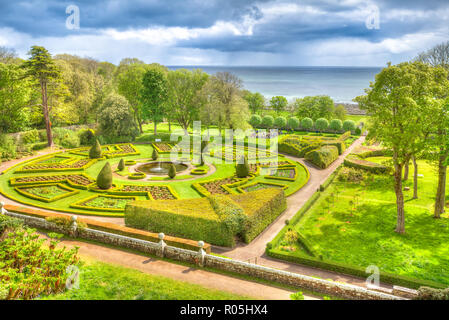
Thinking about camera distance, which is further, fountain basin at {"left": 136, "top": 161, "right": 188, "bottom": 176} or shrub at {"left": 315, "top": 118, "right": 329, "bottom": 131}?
shrub at {"left": 315, "top": 118, "right": 329, "bottom": 131}

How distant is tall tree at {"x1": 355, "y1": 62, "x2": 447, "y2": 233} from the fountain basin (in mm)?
22984

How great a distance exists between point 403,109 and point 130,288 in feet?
67.6

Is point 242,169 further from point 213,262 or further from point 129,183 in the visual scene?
point 213,262

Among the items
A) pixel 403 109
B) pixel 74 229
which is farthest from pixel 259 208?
pixel 74 229

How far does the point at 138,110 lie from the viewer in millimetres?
62031

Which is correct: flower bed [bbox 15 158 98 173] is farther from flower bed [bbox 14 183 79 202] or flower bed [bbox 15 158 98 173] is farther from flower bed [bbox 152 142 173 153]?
flower bed [bbox 152 142 173 153]

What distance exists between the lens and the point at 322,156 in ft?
133

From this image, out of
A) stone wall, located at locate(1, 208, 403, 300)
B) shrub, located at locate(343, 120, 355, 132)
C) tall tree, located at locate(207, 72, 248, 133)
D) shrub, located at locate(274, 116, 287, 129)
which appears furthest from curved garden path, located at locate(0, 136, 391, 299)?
shrub, located at locate(274, 116, 287, 129)

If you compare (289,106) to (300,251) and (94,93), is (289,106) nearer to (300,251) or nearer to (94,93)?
(94,93)

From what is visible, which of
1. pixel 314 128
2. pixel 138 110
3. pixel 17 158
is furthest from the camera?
pixel 314 128

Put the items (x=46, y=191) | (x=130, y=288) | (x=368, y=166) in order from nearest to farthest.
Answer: (x=130, y=288) < (x=46, y=191) < (x=368, y=166)

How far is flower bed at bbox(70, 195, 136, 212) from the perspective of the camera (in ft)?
84.3
